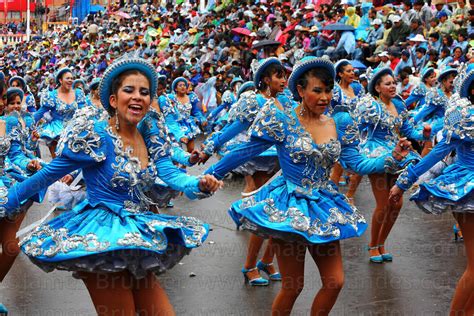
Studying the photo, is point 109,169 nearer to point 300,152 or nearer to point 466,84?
point 300,152

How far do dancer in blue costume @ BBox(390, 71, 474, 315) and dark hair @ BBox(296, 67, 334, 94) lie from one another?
2.68 feet

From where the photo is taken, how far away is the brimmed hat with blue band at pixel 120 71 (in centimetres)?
536

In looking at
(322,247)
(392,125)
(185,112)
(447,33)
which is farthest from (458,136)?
(447,33)

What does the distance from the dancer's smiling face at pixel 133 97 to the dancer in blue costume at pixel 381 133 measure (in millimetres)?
3901

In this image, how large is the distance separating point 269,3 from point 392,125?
782 inches

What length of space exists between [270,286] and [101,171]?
10.3 ft

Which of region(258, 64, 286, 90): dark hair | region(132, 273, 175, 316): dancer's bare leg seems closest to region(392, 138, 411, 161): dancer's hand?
region(132, 273, 175, 316): dancer's bare leg

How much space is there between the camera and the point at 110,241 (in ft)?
16.4

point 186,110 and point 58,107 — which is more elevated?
point 58,107

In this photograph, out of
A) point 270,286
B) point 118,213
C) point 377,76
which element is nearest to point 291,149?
point 118,213

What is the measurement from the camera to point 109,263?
502 centimetres

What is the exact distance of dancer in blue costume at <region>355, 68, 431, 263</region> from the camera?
8750 millimetres

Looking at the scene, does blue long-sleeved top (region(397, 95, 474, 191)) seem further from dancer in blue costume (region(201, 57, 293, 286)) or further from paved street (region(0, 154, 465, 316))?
dancer in blue costume (region(201, 57, 293, 286))

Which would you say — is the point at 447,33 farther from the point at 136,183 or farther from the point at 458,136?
the point at 136,183
